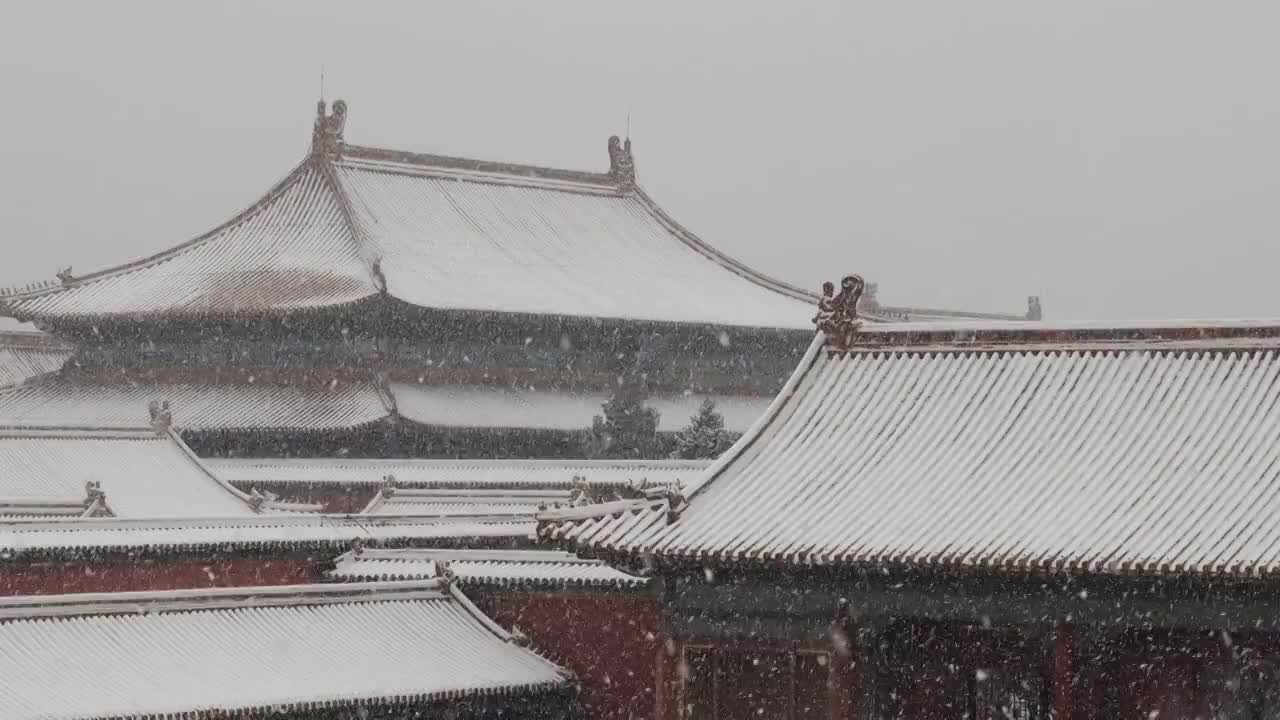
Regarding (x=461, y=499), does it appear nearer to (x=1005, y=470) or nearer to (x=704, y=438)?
(x=704, y=438)

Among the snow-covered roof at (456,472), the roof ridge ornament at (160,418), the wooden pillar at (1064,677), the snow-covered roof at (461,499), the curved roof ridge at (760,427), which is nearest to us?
the wooden pillar at (1064,677)

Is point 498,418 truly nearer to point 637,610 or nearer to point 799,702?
point 637,610

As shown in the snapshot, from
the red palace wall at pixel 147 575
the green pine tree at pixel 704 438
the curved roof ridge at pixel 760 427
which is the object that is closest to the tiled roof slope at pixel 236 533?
the red palace wall at pixel 147 575

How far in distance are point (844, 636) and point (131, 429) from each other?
14.2 meters

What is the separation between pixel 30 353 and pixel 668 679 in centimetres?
2858

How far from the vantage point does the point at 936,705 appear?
1997 centimetres

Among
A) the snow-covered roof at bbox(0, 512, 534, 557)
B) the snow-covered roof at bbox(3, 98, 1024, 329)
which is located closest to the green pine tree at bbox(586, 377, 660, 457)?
the snow-covered roof at bbox(3, 98, 1024, 329)

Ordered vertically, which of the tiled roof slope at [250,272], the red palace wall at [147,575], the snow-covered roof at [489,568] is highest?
the tiled roof slope at [250,272]

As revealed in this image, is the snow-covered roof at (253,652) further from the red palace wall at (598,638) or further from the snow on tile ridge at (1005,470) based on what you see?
the snow on tile ridge at (1005,470)

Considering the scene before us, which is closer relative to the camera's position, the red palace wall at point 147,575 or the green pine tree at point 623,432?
the red palace wall at point 147,575

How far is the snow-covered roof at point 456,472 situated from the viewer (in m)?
31.7

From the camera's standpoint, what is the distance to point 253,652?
21.2 meters

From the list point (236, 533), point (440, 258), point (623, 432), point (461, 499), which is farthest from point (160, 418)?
point (440, 258)

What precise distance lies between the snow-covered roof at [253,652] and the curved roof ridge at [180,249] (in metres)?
17.8
